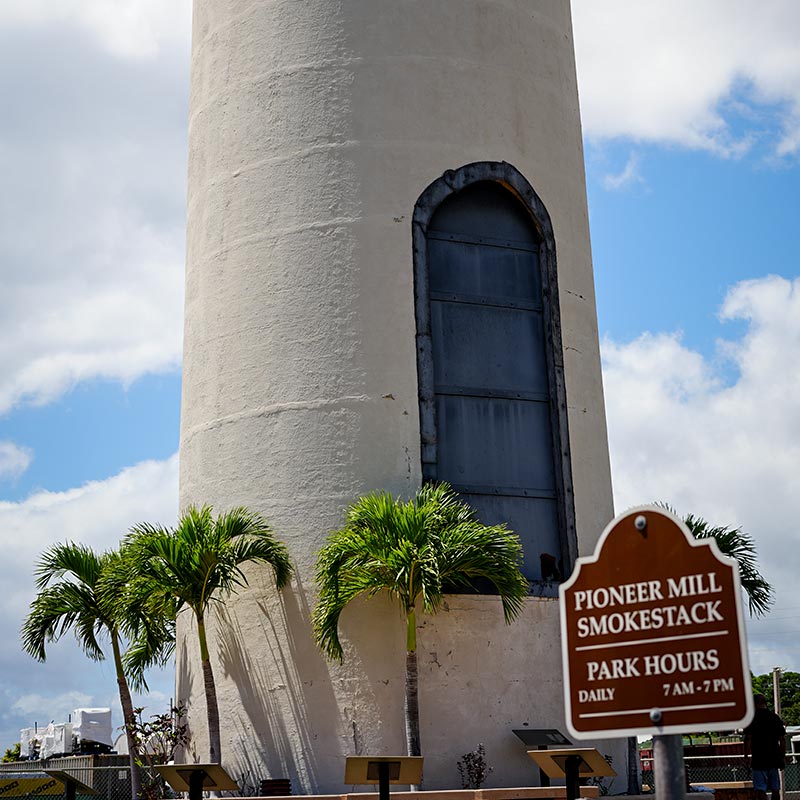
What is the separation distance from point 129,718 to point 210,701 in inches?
64.3

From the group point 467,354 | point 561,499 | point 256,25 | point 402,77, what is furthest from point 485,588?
point 256,25

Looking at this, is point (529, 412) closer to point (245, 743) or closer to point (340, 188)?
point (340, 188)

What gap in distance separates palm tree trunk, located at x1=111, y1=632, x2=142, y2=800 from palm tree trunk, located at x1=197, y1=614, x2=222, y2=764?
4.06 ft

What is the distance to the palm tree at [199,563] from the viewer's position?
1716cm

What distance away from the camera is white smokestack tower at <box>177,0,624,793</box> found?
698 inches

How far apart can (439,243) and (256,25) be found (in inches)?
176

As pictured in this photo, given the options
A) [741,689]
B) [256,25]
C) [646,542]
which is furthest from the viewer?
[256,25]

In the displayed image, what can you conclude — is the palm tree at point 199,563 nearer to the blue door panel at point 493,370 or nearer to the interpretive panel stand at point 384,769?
the blue door panel at point 493,370

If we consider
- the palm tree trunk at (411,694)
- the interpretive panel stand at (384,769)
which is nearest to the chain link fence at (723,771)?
the palm tree trunk at (411,694)

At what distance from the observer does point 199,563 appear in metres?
17.2

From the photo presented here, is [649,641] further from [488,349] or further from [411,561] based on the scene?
[488,349]

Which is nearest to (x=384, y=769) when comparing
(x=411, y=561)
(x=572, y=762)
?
(x=572, y=762)

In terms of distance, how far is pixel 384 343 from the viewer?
61.3 ft

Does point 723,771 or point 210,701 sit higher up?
point 210,701
